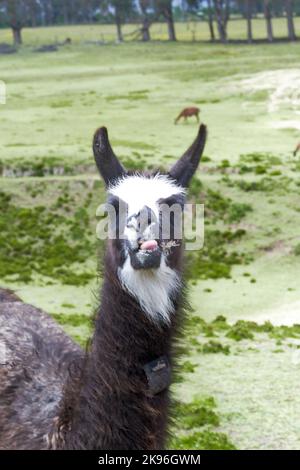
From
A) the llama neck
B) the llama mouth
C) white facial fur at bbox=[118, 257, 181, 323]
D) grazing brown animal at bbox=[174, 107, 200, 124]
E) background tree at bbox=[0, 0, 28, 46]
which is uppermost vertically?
the llama mouth

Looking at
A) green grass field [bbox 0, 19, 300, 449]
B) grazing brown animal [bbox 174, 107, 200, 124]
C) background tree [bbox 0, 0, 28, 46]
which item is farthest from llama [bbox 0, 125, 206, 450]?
background tree [bbox 0, 0, 28, 46]

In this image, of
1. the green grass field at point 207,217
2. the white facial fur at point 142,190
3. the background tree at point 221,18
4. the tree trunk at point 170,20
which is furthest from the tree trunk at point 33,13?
the white facial fur at point 142,190

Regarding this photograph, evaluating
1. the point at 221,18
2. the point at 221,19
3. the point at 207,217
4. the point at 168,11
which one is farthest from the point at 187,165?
the point at 168,11

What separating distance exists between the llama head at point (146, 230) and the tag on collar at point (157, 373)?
0.33 meters

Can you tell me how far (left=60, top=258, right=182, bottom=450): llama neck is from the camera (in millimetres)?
5852

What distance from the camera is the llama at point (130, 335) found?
568 centimetres

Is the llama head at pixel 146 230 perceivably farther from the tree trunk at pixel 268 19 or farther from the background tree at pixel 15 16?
the tree trunk at pixel 268 19

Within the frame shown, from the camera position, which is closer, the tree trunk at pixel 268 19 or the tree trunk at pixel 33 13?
the tree trunk at pixel 268 19

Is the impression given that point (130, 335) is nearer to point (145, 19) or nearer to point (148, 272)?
point (148, 272)

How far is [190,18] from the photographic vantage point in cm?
8438

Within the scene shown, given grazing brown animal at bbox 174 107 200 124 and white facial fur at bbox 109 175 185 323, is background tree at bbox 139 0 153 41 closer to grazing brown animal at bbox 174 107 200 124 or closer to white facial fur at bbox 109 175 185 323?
grazing brown animal at bbox 174 107 200 124

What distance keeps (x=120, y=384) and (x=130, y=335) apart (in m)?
0.34

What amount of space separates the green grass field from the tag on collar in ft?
2.07
